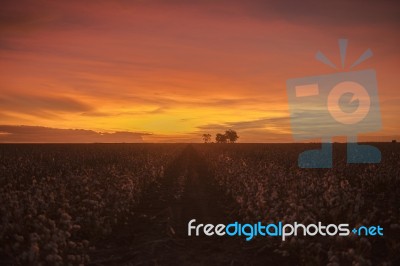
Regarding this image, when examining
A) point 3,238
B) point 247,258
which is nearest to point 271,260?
point 247,258

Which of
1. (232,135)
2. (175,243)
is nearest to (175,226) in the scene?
(175,243)

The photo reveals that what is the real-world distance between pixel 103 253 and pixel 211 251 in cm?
236

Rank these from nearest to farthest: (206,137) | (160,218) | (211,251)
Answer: (211,251) < (160,218) < (206,137)

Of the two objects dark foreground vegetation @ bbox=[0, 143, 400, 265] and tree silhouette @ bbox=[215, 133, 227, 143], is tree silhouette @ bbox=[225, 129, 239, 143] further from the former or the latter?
dark foreground vegetation @ bbox=[0, 143, 400, 265]

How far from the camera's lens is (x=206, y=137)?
19175 cm

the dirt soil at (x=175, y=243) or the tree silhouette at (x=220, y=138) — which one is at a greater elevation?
the tree silhouette at (x=220, y=138)

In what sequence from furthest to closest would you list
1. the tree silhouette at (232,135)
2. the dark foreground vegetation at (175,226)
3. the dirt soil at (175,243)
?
1. the tree silhouette at (232,135)
2. the dirt soil at (175,243)
3. the dark foreground vegetation at (175,226)

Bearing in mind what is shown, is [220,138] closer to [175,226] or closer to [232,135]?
[232,135]

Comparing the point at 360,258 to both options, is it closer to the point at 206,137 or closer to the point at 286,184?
the point at 286,184

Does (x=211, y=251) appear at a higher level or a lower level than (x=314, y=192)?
lower

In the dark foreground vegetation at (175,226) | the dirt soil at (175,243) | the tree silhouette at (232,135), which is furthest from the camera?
the tree silhouette at (232,135)

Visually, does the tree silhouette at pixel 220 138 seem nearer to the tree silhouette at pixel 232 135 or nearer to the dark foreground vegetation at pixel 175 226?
the tree silhouette at pixel 232 135

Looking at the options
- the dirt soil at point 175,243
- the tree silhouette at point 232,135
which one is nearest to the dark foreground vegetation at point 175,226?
the dirt soil at point 175,243

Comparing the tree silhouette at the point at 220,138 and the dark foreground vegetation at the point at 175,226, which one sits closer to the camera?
the dark foreground vegetation at the point at 175,226
